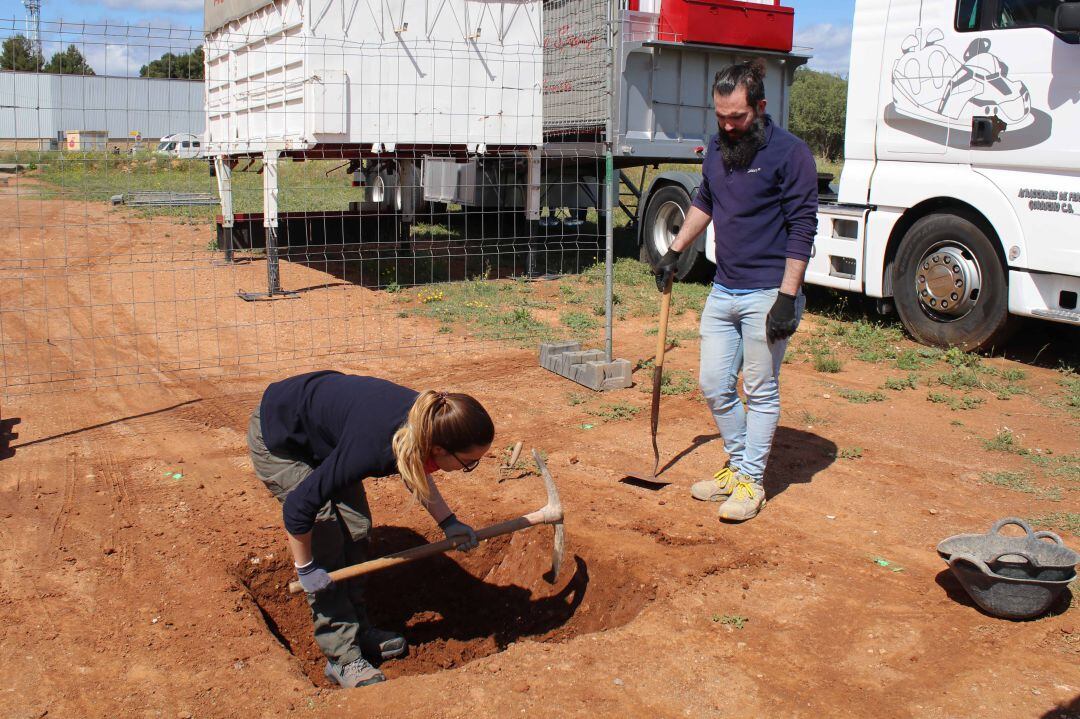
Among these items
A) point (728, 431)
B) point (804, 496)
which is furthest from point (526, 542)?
point (804, 496)

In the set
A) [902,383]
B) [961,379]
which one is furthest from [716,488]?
[961,379]

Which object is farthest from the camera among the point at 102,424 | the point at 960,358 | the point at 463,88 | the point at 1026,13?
the point at 463,88

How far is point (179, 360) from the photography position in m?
8.00

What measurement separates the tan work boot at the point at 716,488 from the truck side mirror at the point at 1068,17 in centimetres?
404

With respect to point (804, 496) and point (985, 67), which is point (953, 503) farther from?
point (985, 67)

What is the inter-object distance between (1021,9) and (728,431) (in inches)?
178

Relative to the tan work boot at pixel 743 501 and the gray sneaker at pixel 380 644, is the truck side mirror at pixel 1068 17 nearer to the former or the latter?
the tan work boot at pixel 743 501

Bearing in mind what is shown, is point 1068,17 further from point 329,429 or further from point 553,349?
point 329,429

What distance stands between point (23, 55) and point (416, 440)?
6185mm

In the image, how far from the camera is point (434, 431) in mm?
3076

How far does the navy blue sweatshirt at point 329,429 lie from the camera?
10.5ft

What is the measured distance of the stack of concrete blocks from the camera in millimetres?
7137

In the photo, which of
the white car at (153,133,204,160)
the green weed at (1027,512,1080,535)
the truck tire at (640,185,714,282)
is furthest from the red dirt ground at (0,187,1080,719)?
the white car at (153,133,204,160)

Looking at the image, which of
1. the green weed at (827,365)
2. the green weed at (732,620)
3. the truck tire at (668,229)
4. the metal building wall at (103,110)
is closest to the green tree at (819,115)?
the truck tire at (668,229)
